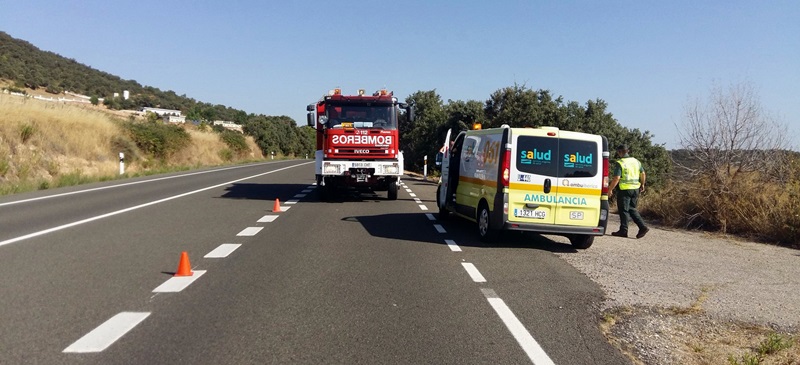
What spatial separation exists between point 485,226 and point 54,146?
2742 cm

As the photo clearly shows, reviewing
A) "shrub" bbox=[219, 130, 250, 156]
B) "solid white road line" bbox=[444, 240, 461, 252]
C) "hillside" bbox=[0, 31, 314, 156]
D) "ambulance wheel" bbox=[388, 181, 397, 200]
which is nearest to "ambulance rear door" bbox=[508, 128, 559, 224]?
"solid white road line" bbox=[444, 240, 461, 252]

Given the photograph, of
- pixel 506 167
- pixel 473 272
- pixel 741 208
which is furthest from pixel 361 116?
pixel 473 272

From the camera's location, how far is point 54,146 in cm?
3184

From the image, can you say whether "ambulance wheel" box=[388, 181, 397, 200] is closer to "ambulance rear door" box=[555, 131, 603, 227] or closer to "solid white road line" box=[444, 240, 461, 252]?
"solid white road line" box=[444, 240, 461, 252]

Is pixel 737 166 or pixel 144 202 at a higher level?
pixel 737 166

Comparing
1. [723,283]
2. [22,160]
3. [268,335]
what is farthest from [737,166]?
[22,160]

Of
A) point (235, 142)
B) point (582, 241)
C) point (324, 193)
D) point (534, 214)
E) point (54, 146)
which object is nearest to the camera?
point (534, 214)

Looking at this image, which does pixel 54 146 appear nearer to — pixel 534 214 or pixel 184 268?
pixel 184 268

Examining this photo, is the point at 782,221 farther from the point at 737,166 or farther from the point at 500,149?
the point at 500,149

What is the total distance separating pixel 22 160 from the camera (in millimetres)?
26828

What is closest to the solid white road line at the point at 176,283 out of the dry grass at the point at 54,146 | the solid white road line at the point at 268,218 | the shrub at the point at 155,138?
the solid white road line at the point at 268,218

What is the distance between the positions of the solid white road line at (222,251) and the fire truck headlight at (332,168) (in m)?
7.60

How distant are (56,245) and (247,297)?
15.5ft

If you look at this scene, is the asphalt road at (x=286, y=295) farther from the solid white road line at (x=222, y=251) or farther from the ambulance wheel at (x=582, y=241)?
the ambulance wheel at (x=582, y=241)
